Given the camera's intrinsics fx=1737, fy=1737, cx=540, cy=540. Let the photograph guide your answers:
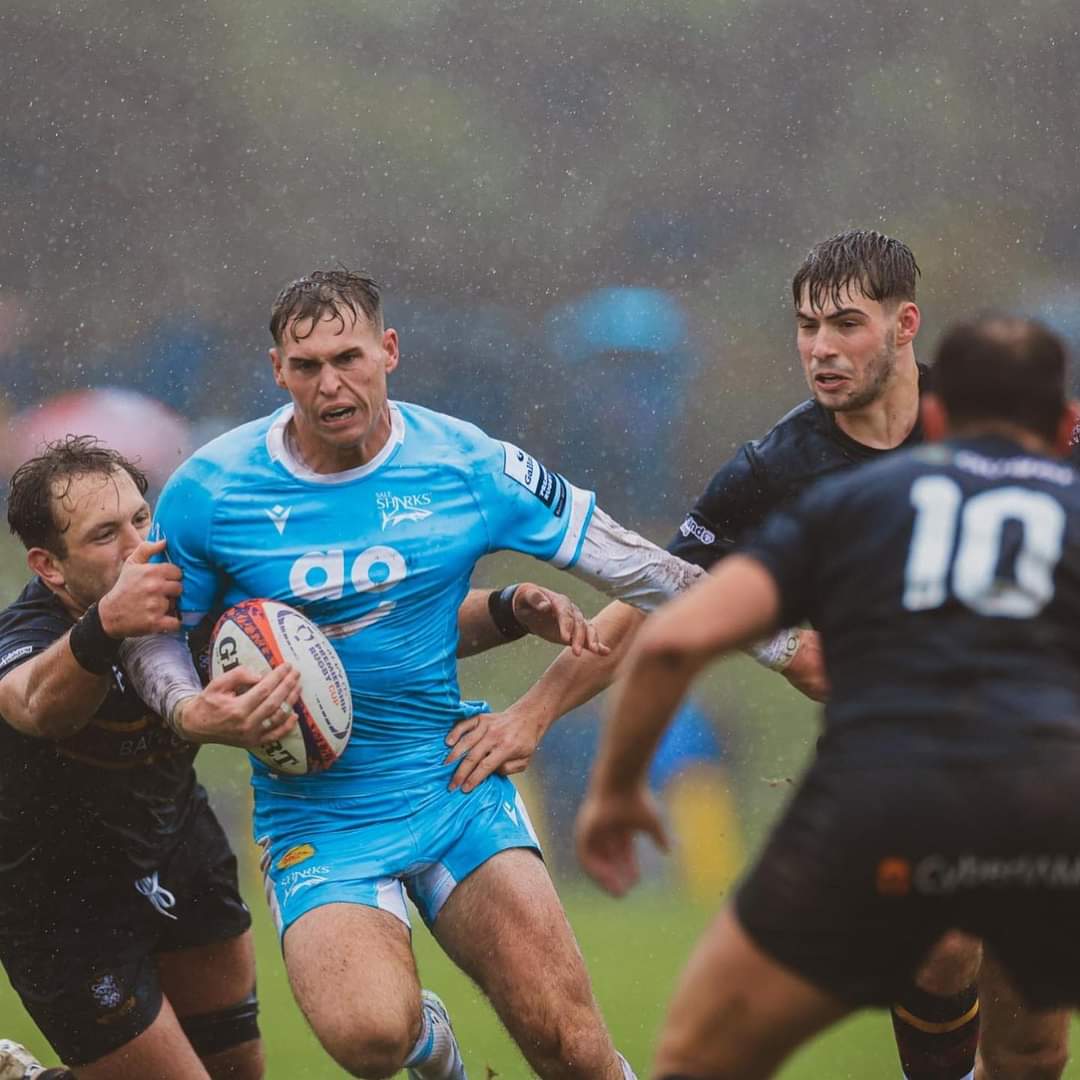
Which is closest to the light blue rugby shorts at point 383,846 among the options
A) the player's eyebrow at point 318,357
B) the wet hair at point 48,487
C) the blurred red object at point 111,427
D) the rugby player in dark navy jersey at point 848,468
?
the rugby player in dark navy jersey at point 848,468

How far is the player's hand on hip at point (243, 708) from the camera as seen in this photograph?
12.2 feet

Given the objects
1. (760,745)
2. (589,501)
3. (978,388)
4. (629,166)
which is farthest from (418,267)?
(978,388)

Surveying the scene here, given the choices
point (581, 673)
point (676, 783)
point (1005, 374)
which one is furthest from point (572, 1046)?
point (676, 783)

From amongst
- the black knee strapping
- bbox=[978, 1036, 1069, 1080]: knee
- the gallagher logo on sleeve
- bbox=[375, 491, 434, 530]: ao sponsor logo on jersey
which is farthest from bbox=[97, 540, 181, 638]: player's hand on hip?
bbox=[978, 1036, 1069, 1080]: knee

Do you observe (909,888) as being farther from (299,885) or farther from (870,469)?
(299,885)

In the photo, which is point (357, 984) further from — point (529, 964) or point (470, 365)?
point (470, 365)

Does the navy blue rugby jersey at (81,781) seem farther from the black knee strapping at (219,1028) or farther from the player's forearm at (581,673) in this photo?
the player's forearm at (581,673)

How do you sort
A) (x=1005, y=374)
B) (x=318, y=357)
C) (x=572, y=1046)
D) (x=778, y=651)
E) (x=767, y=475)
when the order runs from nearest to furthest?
(x=1005, y=374)
(x=572, y=1046)
(x=318, y=357)
(x=778, y=651)
(x=767, y=475)

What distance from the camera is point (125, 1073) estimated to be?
430 centimetres

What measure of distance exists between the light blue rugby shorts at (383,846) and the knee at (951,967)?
110 cm

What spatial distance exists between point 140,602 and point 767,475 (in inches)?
63.9

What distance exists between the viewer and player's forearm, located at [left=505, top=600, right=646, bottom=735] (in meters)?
4.36

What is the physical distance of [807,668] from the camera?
169 inches

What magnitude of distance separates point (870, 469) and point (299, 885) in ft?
6.39
